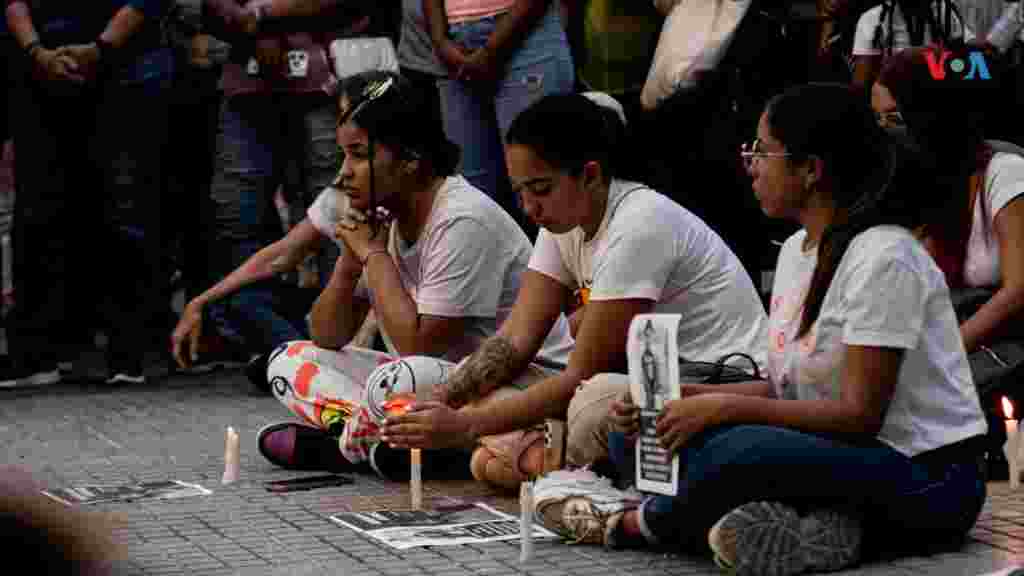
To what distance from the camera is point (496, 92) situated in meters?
7.16

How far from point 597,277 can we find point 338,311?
4.86ft

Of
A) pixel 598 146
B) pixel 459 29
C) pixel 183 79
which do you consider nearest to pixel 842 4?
pixel 459 29

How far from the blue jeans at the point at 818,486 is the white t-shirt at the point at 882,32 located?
292 centimetres

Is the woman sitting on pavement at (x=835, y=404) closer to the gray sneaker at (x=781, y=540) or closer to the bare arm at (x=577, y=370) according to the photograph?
the gray sneaker at (x=781, y=540)

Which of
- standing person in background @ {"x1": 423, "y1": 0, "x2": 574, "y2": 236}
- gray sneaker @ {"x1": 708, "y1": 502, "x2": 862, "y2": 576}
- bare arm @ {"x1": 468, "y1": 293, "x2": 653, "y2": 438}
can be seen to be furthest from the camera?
standing person in background @ {"x1": 423, "y1": 0, "x2": 574, "y2": 236}

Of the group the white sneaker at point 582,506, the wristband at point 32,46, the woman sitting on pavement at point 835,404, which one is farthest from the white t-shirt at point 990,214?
the wristband at point 32,46

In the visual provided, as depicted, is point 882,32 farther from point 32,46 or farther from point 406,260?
point 32,46

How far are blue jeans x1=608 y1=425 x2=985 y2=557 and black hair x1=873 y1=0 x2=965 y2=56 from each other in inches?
108

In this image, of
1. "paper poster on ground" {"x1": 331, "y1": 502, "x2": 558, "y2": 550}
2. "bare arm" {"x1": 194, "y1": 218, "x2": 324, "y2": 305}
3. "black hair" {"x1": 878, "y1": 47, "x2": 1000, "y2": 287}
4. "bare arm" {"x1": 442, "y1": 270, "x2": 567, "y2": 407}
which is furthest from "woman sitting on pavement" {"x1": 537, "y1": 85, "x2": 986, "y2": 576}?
"bare arm" {"x1": 194, "y1": 218, "x2": 324, "y2": 305}

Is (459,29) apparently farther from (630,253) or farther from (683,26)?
(630,253)

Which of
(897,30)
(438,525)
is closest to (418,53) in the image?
(897,30)

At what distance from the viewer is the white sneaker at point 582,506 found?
3.99 meters

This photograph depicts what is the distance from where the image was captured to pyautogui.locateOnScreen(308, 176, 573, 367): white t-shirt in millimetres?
5223

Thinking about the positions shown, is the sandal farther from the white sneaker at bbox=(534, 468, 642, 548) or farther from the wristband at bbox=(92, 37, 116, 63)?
the wristband at bbox=(92, 37, 116, 63)
